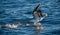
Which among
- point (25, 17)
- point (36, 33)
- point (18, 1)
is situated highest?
point (18, 1)

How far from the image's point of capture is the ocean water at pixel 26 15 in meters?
7.56

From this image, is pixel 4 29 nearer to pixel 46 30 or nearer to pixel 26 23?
pixel 26 23

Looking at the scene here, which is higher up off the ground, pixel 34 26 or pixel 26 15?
pixel 26 15

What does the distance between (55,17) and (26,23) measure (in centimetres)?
162

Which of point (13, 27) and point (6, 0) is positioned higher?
point (6, 0)

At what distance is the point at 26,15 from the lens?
31.9 feet

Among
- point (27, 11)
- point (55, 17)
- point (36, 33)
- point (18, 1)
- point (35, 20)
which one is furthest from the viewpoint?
point (18, 1)

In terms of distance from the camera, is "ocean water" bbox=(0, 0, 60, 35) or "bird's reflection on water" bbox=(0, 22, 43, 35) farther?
"ocean water" bbox=(0, 0, 60, 35)

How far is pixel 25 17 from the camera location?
9.36 m

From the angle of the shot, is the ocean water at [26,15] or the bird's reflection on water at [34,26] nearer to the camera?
the bird's reflection on water at [34,26]

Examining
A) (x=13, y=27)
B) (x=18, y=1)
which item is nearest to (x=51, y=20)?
(x=13, y=27)

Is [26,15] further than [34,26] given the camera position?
Yes

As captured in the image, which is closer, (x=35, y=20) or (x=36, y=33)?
(x=36, y=33)

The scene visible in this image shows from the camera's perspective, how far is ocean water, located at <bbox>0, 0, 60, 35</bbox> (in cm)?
756
